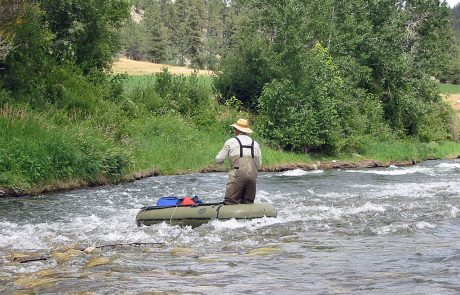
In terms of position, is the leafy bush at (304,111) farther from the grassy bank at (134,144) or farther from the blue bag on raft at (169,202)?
the blue bag on raft at (169,202)

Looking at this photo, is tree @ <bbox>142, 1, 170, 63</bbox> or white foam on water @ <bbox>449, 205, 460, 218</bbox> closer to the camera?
white foam on water @ <bbox>449, 205, 460, 218</bbox>

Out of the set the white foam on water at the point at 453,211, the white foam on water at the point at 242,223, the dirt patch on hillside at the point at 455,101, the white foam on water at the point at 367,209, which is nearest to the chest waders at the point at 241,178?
the white foam on water at the point at 242,223

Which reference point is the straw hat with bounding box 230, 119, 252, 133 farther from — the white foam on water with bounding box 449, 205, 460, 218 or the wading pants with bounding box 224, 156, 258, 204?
the white foam on water with bounding box 449, 205, 460, 218

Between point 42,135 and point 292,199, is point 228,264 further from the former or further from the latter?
point 42,135

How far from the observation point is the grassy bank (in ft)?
58.3

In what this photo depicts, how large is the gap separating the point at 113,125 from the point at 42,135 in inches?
194

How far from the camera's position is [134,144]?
23.9 m

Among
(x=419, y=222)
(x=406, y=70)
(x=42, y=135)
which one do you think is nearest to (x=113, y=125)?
(x=42, y=135)

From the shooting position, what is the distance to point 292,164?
93.6 feet

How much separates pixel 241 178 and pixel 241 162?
0.33m

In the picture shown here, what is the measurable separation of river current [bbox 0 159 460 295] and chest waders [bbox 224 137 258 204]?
0.81 m

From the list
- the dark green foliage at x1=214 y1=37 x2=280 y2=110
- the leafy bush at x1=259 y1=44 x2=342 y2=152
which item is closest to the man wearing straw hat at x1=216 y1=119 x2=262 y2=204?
the leafy bush at x1=259 y1=44 x2=342 y2=152

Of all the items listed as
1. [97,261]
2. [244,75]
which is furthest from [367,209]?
[244,75]

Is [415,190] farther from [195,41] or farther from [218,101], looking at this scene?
[195,41]
